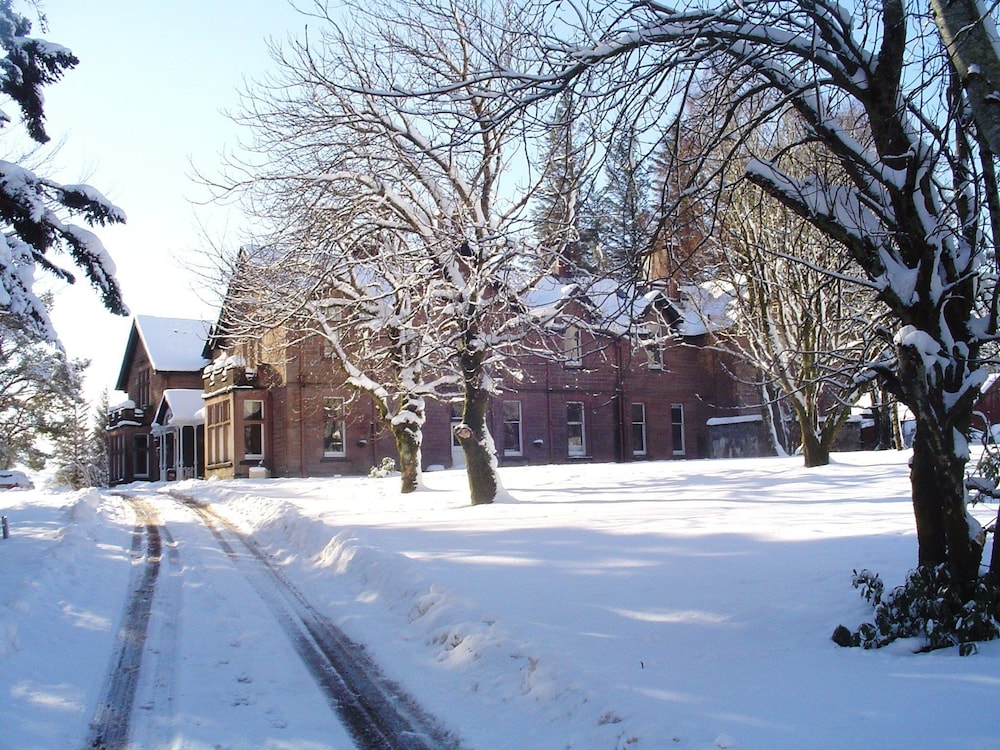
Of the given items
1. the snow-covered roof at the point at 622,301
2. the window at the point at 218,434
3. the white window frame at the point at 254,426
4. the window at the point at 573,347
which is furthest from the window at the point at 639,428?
the window at the point at 218,434

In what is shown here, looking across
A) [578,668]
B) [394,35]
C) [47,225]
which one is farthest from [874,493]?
[47,225]

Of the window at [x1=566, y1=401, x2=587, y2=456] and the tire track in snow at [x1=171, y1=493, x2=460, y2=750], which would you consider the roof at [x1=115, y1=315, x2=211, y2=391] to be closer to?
the window at [x1=566, y1=401, x2=587, y2=456]

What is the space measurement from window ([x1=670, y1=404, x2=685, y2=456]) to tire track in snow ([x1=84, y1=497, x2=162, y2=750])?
30146mm

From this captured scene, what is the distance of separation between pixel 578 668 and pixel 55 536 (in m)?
12.1

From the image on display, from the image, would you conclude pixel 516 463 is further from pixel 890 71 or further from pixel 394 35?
pixel 890 71

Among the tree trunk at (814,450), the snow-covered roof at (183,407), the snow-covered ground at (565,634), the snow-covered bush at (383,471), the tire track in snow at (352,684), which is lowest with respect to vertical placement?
the tire track in snow at (352,684)

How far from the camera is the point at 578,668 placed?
555cm

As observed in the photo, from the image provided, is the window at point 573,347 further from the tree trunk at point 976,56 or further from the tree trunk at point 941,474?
the tree trunk at point 976,56

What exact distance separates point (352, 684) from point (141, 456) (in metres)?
46.4

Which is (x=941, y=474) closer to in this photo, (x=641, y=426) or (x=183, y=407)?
(x=641, y=426)

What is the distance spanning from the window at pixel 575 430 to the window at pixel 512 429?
2.47m

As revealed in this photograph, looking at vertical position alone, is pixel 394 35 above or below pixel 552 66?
above

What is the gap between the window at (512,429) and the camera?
118 feet

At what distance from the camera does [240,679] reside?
619 centimetres
